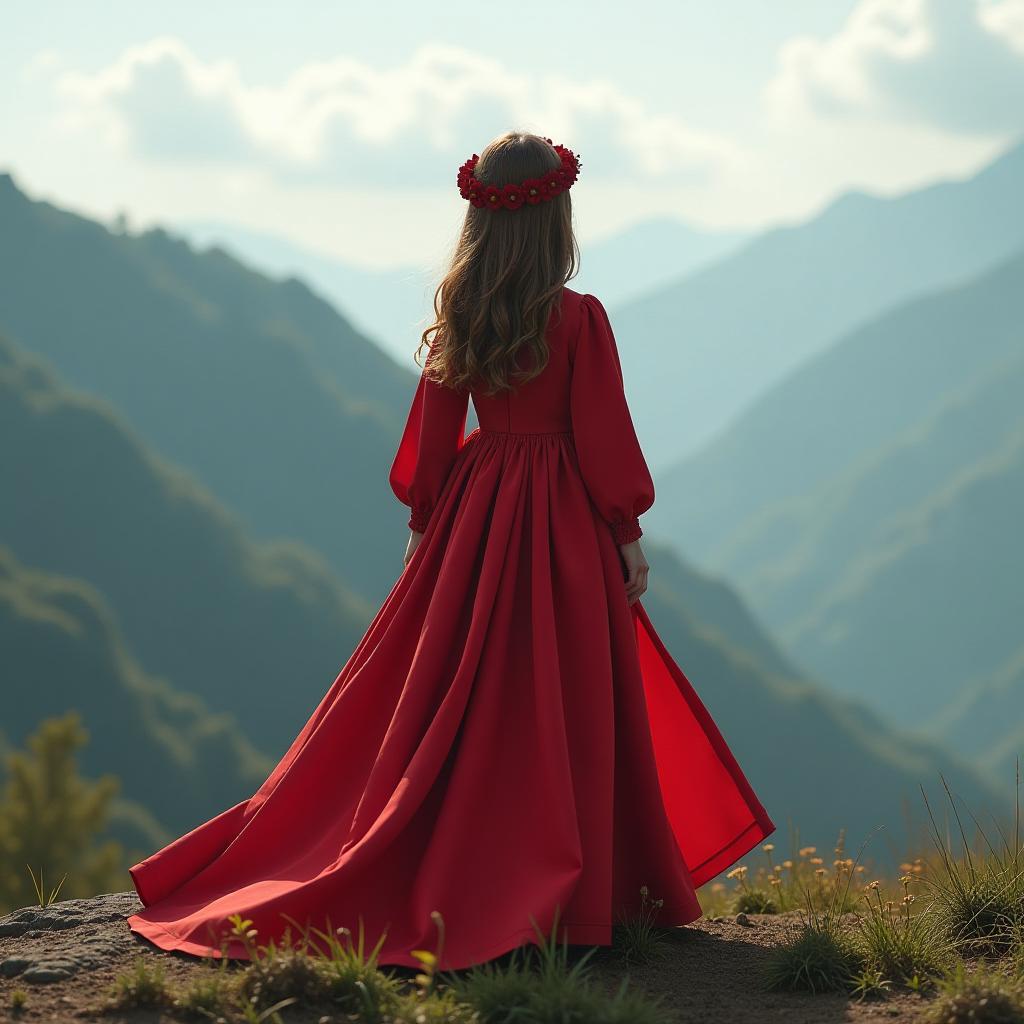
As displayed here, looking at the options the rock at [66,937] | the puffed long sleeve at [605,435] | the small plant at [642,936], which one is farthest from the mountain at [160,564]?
the puffed long sleeve at [605,435]

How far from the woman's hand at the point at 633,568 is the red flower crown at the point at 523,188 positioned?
1034 millimetres

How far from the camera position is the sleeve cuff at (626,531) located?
4.04 meters

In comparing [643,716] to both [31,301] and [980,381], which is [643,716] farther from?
[980,381]

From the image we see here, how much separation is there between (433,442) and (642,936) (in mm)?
1572

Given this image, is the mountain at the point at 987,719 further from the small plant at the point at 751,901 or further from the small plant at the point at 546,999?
the small plant at the point at 546,999

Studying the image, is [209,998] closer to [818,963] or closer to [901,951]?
[818,963]

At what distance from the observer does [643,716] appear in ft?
12.9

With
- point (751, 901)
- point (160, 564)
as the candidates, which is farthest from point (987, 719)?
point (751, 901)

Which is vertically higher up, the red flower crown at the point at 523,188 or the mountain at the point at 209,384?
the mountain at the point at 209,384

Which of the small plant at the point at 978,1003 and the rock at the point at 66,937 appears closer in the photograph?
the small plant at the point at 978,1003

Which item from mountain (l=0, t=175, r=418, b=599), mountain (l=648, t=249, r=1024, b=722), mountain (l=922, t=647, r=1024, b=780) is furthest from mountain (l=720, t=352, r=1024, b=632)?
mountain (l=0, t=175, r=418, b=599)

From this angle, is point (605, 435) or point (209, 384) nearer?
point (605, 435)

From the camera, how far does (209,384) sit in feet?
309

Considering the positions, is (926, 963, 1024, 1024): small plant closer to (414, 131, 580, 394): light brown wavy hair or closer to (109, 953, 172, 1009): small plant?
(109, 953, 172, 1009): small plant
